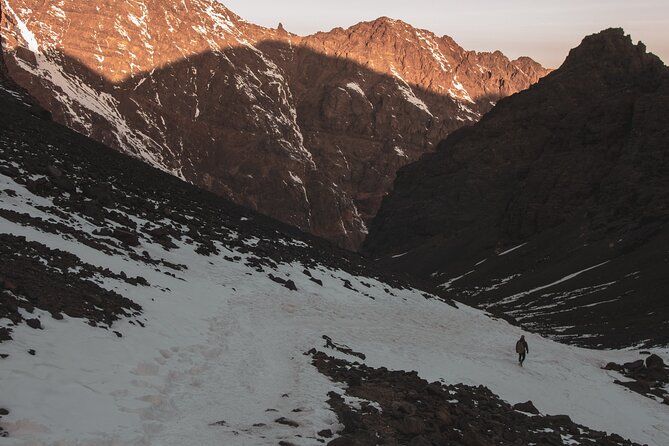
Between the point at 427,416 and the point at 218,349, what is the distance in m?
5.64

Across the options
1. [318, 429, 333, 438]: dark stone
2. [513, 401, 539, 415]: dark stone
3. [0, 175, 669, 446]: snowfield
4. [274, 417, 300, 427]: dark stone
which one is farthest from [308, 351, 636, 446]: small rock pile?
[274, 417, 300, 427]: dark stone

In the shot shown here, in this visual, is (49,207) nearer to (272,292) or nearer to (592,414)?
(272,292)

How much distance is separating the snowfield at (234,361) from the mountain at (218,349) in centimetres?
6

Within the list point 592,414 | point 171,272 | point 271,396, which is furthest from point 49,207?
point 592,414

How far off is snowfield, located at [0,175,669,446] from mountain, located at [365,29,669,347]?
59.7 feet

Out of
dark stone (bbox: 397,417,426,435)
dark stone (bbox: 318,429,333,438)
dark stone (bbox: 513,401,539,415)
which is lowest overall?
dark stone (bbox: 318,429,333,438)

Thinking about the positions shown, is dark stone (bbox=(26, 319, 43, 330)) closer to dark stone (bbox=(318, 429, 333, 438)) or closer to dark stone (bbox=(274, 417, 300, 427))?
dark stone (bbox=(274, 417, 300, 427))

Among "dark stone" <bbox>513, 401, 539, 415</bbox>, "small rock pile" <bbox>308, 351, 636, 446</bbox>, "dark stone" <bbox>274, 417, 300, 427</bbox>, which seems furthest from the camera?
"dark stone" <bbox>513, 401, 539, 415</bbox>

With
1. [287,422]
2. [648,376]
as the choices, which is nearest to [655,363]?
[648,376]

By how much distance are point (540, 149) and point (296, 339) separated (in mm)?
150996

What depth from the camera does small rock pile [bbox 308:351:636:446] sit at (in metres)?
12.5

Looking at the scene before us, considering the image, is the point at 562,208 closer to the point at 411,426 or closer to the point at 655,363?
the point at 655,363

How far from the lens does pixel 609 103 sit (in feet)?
441

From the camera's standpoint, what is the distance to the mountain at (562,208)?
6981 cm
